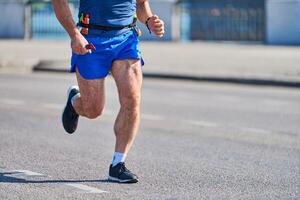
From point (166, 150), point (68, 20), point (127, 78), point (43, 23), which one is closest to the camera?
point (68, 20)

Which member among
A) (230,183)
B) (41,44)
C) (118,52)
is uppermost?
(118,52)

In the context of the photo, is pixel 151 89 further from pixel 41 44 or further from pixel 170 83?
pixel 41 44

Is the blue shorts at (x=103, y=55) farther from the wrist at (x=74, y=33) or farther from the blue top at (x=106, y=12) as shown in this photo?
the wrist at (x=74, y=33)

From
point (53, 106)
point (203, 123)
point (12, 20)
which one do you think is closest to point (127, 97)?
point (203, 123)

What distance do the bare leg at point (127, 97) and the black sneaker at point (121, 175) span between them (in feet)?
0.44

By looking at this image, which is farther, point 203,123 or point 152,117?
point 152,117

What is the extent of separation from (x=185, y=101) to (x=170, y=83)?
14.3ft

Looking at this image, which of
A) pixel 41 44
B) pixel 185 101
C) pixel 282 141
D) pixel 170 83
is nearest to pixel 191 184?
pixel 282 141

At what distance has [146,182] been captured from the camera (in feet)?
25.9

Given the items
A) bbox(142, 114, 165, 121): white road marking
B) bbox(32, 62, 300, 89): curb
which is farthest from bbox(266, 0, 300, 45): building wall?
bbox(142, 114, 165, 121): white road marking

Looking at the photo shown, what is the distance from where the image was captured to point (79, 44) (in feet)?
24.6

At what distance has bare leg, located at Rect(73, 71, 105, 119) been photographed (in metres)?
7.88

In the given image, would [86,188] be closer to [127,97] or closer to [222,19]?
[127,97]

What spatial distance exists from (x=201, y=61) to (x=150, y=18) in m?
15.4
